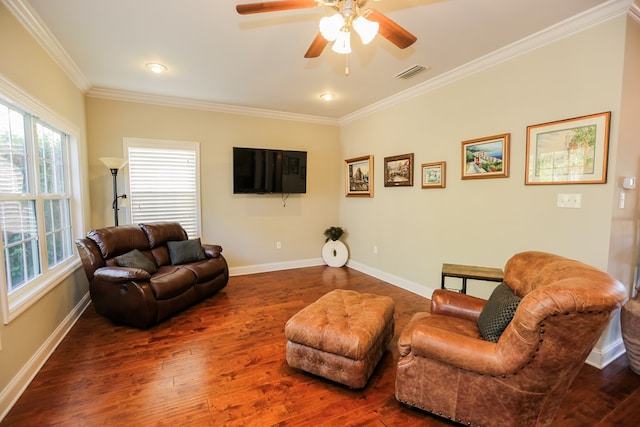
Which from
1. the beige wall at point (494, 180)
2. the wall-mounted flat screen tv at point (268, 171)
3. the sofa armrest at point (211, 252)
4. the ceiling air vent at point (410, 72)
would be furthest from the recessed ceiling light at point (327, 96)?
the sofa armrest at point (211, 252)

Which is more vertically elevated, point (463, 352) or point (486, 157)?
point (486, 157)

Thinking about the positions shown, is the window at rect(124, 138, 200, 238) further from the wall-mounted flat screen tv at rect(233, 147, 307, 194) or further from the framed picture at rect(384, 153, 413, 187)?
the framed picture at rect(384, 153, 413, 187)

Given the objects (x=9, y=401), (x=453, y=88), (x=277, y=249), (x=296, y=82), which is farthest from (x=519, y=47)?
(x=9, y=401)

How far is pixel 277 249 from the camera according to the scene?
5105 millimetres

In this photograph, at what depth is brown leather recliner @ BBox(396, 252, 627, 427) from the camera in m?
1.26

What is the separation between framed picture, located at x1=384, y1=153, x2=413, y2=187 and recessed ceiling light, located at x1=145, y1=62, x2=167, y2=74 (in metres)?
3.03

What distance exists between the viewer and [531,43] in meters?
2.58

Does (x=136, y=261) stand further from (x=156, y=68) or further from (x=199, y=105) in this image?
(x=199, y=105)

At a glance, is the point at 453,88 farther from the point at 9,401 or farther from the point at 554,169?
the point at 9,401

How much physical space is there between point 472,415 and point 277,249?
12.7ft

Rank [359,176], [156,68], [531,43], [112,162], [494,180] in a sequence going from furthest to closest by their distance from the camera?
[359,176], [112,162], [156,68], [494,180], [531,43]

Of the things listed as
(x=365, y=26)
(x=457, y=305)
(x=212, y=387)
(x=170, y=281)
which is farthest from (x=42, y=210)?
(x=457, y=305)

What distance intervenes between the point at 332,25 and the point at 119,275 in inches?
111

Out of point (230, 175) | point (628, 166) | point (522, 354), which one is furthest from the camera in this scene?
point (230, 175)
